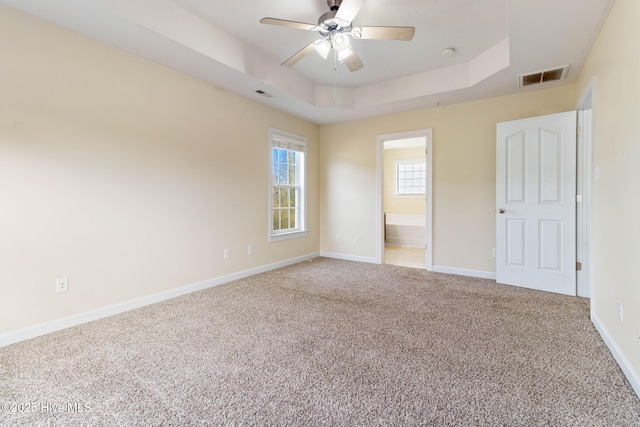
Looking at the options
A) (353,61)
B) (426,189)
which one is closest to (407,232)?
(426,189)

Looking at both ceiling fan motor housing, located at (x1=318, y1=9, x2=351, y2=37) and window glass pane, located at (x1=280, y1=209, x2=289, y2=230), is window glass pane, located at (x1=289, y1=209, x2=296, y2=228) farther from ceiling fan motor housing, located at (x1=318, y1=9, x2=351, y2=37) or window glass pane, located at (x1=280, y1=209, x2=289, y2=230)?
ceiling fan motor housing, located at (x1=318, y1=9, x2=351, y2=37)

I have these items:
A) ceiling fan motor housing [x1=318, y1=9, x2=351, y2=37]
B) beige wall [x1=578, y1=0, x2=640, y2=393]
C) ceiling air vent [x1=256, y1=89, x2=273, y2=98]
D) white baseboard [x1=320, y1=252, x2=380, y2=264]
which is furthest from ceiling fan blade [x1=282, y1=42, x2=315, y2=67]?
white baseboard [x1=320, y1=252, x2=380, y2=264]

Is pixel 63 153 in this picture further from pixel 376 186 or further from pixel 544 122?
pixel 544 122

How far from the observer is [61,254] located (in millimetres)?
2361

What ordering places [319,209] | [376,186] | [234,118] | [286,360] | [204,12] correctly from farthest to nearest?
[319,209]
[376,186]
[234,118]
[204,12]
[286,360]

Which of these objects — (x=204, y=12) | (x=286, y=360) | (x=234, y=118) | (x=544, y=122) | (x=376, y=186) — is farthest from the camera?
(x=376, y=186)

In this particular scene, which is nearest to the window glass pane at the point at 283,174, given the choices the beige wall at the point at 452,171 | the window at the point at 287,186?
the window at the point at 287,186

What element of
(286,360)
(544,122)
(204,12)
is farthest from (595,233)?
(204,12)

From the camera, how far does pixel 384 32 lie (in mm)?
2154

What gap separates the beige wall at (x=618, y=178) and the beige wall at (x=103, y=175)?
356 centimetres

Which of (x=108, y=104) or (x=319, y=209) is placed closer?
(x=108, y=104)

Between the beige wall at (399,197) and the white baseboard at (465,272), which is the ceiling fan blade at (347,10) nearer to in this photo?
the white baseboard at (465,272)

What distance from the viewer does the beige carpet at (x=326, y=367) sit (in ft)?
4.64

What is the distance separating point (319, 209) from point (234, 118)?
7.42 ft
